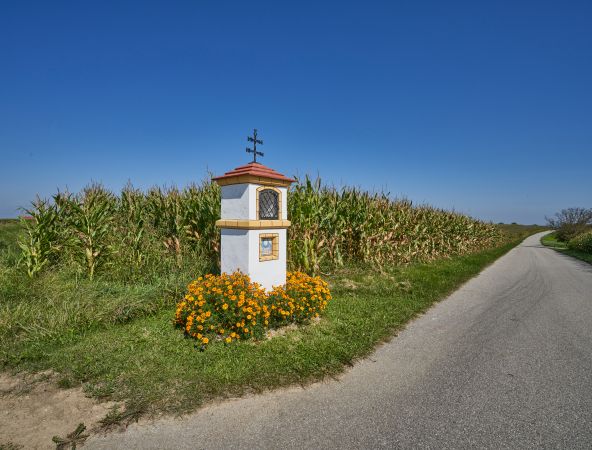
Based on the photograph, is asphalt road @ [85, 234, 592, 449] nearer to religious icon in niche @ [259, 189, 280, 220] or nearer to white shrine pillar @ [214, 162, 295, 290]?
white shrine pillar @ [214, 162, 295, 290]

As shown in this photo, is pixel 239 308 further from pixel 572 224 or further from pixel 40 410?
pixel 572 224

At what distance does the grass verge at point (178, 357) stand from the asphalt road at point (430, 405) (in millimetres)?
259

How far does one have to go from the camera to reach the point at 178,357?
427cm

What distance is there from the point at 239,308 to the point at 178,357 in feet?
3.88

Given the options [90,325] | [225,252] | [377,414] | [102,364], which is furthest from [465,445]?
[90,325]

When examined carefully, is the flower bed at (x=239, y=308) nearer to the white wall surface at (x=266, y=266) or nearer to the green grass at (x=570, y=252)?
the white wall surface at (x=266, y=266)

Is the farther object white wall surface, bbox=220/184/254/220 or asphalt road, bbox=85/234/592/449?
white wall surface, bbox=220/184/254/220

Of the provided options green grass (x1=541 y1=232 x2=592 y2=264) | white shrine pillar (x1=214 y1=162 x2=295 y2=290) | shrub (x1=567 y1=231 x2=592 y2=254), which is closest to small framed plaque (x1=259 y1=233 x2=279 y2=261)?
white shrine pillar (x1=214 y1=162 x2=295 y2=290)

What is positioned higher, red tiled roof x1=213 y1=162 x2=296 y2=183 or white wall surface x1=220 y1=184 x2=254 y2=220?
red tiled roof x1=213 y1=162 x2=296 y2=183

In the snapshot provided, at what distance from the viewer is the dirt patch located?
2918 mm

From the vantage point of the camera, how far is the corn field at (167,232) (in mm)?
7844

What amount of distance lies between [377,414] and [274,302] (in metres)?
2.72

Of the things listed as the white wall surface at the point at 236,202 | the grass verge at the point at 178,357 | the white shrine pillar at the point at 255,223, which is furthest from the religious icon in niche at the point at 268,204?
the grass verge at the point at 178,357

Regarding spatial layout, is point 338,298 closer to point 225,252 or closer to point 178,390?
point 225,252
